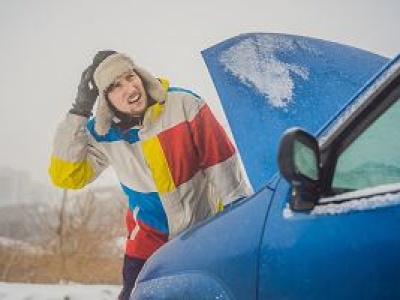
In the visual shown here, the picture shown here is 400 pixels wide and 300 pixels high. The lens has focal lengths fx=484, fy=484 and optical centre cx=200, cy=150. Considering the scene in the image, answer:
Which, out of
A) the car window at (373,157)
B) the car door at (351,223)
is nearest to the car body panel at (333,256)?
the car door at (351,223)

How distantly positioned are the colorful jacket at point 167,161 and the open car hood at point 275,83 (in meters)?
0.27

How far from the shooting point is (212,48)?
3.12 meters

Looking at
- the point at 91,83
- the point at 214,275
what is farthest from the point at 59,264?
the point at 214,275

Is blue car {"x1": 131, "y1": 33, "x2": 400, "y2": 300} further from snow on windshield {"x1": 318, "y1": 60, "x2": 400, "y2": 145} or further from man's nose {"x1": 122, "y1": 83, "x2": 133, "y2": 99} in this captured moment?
man's nose {"x1": 122, "y1": 83, "x2": 133, "y2": 99}

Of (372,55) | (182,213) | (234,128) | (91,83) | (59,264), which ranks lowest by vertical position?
(59,264)

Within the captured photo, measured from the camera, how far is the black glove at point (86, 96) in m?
3.23

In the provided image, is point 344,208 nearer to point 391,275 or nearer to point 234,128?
point 391,275

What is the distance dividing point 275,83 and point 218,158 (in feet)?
1.92

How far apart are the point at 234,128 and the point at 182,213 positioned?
65 cm

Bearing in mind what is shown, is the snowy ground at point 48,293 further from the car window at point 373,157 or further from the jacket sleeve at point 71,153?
the car window at point 373,157

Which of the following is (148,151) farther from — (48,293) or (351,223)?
(48,293)

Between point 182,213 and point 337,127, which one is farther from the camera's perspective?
point 182,213

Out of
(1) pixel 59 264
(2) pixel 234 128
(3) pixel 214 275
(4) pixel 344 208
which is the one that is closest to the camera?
(4) pixel 344 208

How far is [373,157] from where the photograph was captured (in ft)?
4.32
